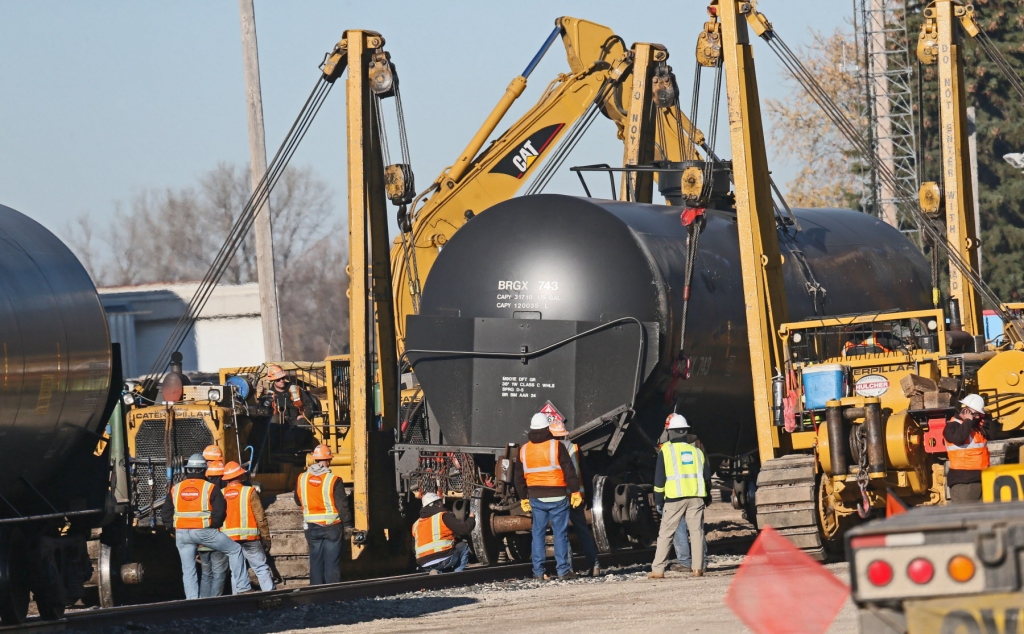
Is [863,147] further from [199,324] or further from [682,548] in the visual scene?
[199,324]

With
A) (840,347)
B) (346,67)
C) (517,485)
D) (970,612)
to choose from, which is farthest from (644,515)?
(970,612)

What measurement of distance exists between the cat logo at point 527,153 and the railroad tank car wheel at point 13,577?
11980 mm

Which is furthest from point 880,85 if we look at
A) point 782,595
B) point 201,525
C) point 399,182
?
point 782,595

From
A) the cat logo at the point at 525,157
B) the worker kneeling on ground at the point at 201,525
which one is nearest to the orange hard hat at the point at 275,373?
the cat logo at the point at 525,157

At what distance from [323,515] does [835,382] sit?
5.48m

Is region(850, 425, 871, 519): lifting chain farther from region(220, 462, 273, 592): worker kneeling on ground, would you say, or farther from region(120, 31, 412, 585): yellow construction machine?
region(120, 31, 412, 585): yellow construction machine

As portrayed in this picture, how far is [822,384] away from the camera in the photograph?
15.4 m

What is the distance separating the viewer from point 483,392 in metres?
16.5

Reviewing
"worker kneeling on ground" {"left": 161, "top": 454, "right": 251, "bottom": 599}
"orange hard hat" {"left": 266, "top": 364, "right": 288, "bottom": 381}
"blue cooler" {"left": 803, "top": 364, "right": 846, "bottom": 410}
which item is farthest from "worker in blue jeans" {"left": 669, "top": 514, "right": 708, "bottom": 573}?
"orange hard hat" {"left": 266, "top": 364, "right": 288, "bottom": 381}

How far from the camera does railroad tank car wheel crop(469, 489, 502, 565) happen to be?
16.2 metres

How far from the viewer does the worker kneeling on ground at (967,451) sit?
13672 millimetres

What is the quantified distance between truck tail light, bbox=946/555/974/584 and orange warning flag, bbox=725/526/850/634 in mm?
1907

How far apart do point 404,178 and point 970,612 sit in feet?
48.0

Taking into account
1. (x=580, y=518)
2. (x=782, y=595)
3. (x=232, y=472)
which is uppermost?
(x=232, y=472)
